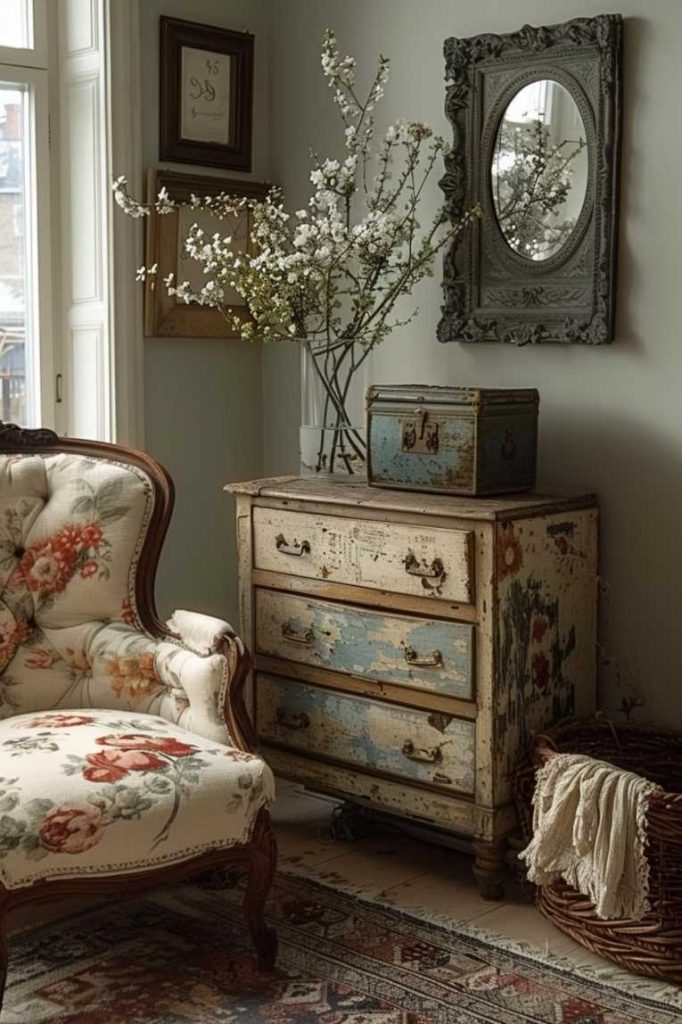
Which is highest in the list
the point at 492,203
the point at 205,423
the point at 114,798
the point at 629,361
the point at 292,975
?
the point at 492,203

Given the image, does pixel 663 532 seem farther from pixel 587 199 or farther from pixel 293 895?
pixel 293 895

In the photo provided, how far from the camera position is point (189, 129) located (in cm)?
358

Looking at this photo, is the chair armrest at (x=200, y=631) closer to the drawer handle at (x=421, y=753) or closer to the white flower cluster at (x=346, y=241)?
the drawer handle at (x=421, y=753)

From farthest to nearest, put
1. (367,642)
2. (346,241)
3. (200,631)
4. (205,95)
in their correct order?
1. (205,95)
2. (346,241)
3. (367,642)
4. (200,631)

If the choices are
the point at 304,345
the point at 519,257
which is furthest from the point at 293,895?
the point at 519,257

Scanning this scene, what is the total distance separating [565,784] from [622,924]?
11.0 inches

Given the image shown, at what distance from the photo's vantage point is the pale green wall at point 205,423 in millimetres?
3607

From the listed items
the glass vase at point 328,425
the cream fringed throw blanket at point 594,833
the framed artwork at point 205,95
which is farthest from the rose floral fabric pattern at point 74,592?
the framed artwork at point 205,95

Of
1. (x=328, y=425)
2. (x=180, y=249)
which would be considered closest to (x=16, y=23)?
Answer: (x=180, y=249)

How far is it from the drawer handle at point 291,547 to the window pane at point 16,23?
1403 mm

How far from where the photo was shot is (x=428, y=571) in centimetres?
289

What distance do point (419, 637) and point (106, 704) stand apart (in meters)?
0.68

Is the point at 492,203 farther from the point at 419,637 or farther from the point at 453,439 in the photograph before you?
the point at 419,637

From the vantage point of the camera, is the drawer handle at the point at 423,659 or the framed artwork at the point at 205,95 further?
the framed artwork at the point at 205,95
